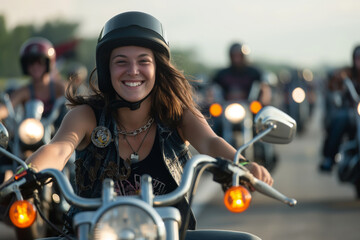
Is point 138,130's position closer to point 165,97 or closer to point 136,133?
point 136,133

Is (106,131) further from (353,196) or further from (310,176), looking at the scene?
(310,176)

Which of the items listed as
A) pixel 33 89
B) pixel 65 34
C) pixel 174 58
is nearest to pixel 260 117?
pixel 174 58

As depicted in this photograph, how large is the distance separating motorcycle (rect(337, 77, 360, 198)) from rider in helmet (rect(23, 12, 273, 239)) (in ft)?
18.8

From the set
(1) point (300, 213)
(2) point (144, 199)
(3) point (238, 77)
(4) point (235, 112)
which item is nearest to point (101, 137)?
(2) point (144, 199)

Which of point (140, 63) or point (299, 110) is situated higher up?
point (299, 110)

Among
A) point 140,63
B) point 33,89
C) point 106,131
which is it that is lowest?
point 106,131

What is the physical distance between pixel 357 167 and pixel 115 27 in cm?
651

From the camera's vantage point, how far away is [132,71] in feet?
11.5

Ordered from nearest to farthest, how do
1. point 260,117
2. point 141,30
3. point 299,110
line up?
point 260,117, point 141,30, point 299,110

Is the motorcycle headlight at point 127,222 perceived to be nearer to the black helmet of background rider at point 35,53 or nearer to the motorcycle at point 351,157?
the black helmet of background rider at point 35,53

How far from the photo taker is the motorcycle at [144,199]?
2332 mm

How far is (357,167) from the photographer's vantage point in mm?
9352

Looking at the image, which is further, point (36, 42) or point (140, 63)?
point (36, 42)

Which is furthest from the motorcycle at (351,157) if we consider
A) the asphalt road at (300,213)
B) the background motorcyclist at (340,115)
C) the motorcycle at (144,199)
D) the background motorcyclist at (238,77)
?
the motorcycle at (144,199)
